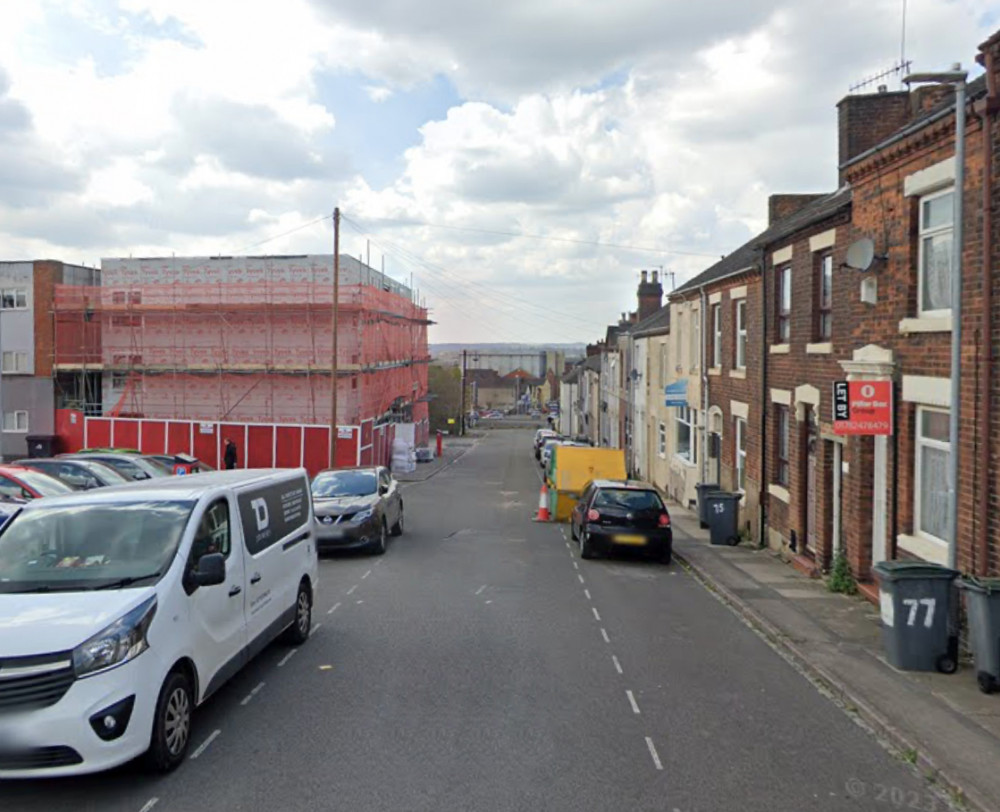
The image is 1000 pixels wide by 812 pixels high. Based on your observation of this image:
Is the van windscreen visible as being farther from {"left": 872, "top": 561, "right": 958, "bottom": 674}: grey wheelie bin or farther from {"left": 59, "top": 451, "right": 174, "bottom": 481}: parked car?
{"left": 59, "top": 451, "right": 174, "bottom": 481}: parked car

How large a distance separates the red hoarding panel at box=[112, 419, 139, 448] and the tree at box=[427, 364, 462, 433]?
4472 cm

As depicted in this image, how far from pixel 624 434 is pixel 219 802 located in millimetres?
39801

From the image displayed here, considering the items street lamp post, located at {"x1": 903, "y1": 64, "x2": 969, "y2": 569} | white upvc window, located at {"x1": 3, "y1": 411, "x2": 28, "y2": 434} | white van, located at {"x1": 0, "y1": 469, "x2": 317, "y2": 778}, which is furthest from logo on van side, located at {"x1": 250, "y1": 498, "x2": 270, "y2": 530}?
white upvc window, located at {"x1": 3, "y1": 411, "x2": 28, "y2": 434}

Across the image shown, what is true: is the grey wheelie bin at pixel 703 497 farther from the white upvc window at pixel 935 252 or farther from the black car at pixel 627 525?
the white upvc window at pixel 935 252

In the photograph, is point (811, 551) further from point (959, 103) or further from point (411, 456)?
point (411, 456)

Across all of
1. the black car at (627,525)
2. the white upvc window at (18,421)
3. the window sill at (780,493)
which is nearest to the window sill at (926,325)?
the window sill at (780,493)

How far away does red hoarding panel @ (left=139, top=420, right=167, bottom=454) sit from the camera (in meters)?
36.5

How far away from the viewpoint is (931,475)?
1130 centimetres

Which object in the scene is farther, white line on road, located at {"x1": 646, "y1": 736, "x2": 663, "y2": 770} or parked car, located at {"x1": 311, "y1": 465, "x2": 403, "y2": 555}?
parked car, located at {"x1": 311, "y1": 465, "x2": 403, "y2": 555}

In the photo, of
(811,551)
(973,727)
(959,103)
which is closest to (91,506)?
(973,727)

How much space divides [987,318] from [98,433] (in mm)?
35001

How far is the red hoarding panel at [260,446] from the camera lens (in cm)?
3547

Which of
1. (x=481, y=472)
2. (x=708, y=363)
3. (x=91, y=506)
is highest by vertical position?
(x=708, y=363)

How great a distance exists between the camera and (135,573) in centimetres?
682
